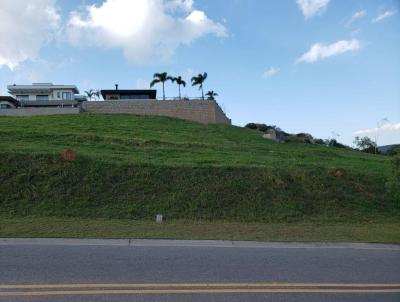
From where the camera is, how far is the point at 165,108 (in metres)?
50.5

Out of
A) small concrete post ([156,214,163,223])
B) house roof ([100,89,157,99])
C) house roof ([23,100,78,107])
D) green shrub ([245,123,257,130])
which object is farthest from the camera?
house roof ([100,89,157,99])

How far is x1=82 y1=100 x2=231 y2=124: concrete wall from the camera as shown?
1987 inches

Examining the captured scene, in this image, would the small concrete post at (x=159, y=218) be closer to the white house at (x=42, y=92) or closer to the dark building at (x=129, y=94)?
the dark building at (x=129, y=94)

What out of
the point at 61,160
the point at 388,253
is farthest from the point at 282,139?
the point at 388,253

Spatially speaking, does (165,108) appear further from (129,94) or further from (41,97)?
(41,97)

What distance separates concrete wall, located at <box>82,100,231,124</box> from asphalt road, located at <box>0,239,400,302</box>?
41.3 meters

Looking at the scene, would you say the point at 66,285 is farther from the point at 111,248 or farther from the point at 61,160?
the point at 61,160

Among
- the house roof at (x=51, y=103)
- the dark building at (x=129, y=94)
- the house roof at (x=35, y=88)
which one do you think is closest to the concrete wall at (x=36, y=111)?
the house roof at (x=51, y=103)

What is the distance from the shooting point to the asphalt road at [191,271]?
6.15 metres

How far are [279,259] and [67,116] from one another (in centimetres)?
3904

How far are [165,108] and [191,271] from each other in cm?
4394

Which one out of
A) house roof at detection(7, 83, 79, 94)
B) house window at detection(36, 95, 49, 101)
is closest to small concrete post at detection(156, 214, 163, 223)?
house roof at detection(7, 83, 79, 94)

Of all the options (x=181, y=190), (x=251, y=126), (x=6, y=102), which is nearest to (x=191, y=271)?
(x=181, y=190)

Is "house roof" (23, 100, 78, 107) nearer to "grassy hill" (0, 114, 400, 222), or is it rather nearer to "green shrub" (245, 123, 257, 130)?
"green shrub" (245, 123, 257, 130)
